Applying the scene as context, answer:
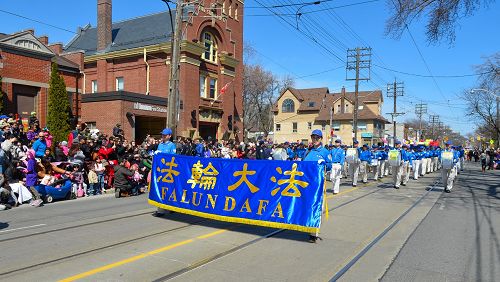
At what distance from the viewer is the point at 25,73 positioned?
2411 centimetres

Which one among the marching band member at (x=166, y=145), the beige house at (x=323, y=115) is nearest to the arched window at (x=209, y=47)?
the marching band member at (x=166, y=145)

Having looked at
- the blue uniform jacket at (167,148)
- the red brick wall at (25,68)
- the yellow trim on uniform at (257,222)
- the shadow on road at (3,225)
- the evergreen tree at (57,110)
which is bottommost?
the shadow on road at (3,225)

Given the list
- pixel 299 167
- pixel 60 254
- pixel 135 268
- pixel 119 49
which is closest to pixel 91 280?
pixel 135 268

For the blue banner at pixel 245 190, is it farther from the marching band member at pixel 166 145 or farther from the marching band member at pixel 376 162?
the marching band member at pixel 376 162

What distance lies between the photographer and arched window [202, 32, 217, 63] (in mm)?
32781

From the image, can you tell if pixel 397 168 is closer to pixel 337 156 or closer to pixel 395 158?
pixel 395 158

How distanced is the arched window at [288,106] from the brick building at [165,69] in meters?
31.8

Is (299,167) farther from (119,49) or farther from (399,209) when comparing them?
(119,49)

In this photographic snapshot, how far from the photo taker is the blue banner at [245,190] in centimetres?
694

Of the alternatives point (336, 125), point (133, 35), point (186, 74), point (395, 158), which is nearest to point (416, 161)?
point (395, 158)

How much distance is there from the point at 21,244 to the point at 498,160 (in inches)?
1796

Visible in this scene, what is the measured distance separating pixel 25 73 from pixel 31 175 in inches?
630

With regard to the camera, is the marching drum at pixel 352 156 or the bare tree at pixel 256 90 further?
the bare tree at pixel 256 90

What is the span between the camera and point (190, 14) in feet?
98.9
